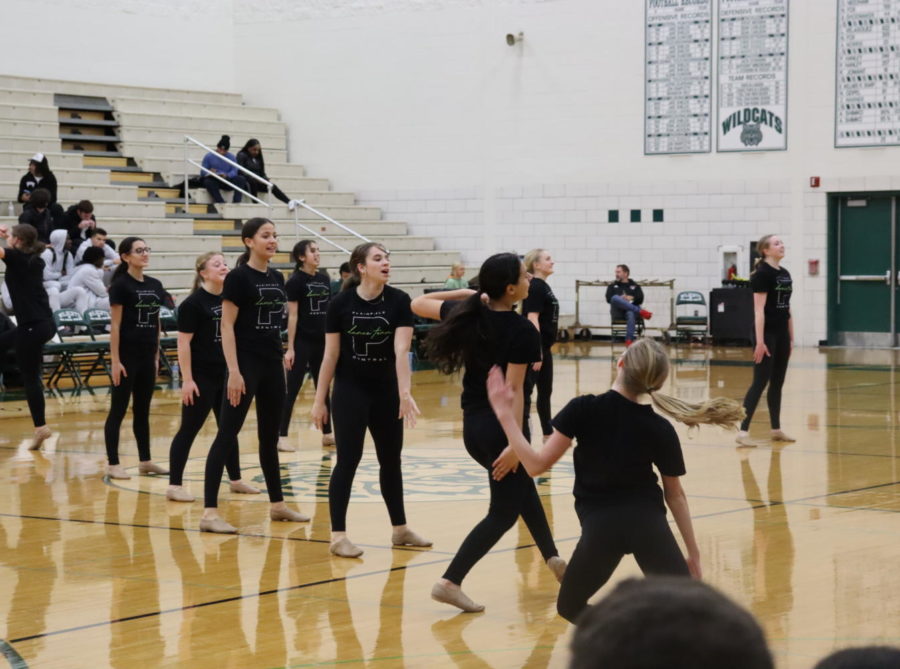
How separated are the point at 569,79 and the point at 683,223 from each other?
3.54 m

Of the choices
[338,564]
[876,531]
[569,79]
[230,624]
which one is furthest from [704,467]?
[569,79]

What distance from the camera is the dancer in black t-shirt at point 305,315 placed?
11352 mm

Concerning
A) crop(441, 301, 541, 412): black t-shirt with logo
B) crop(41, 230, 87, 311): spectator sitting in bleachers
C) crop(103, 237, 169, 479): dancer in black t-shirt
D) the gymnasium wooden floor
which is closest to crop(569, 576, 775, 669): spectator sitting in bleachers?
the gymnasium wooden floor

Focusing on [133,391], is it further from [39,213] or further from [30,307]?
[39,213]

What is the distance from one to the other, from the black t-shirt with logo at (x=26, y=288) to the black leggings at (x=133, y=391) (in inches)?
60.1

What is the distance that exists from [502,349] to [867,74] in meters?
17.9

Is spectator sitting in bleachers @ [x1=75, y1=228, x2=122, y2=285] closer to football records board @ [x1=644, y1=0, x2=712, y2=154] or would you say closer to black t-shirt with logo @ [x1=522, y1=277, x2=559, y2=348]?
black t-shirt with logo @ [x1=522, y1=277, x2=559, y2=348]

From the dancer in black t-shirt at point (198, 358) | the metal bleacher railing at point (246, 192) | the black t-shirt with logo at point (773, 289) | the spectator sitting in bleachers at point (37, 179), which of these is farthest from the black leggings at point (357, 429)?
the metal bleacher railing at point (246, 192)

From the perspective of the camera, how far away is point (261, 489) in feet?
32.1

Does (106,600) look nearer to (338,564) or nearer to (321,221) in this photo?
(338,564)

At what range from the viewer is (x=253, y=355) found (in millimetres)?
8234

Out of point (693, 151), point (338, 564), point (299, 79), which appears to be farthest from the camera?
point (299, 79)

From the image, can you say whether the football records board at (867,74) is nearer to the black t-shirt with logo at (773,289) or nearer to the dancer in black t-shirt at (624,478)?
the black t-shirt with logo at (773,289)

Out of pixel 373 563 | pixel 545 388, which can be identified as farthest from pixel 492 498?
pixel 545 388
